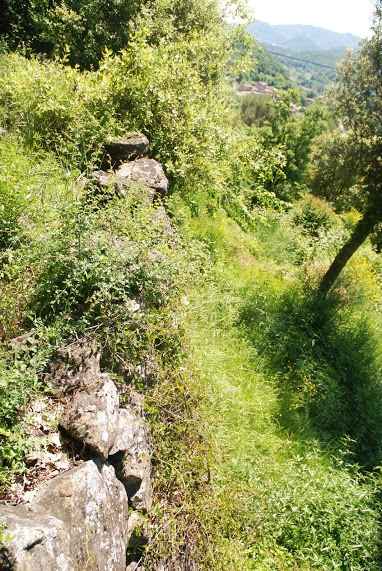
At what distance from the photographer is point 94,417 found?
326cm

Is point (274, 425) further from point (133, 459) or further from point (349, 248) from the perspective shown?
point (349, 248)

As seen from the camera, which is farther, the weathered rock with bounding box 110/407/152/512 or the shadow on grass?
the shadow on grass

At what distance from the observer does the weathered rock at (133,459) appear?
11.6ft

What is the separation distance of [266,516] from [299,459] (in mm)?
1114

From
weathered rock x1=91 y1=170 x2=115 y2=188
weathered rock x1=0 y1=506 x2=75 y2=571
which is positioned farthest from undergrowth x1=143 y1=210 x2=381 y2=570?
weathered rock x1=91 y1=170 x2=115 y2=188

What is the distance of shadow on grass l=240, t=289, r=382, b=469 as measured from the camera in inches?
282

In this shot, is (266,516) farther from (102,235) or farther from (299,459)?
(102,235)

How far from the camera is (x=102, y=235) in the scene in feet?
13.9

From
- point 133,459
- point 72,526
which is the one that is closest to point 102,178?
point 133,459

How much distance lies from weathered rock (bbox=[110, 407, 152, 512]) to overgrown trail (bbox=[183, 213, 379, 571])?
26.5 inches

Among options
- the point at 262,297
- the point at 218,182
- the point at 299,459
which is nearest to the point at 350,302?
the point at 262,297

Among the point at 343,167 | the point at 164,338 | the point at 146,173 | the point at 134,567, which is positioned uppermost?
the point at 343,167

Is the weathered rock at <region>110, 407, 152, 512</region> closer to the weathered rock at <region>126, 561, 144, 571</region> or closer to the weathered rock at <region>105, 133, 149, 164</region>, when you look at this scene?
the weathered rock at <region>126, 561, 144, 571</region>

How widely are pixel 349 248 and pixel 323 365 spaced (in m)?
3.42
